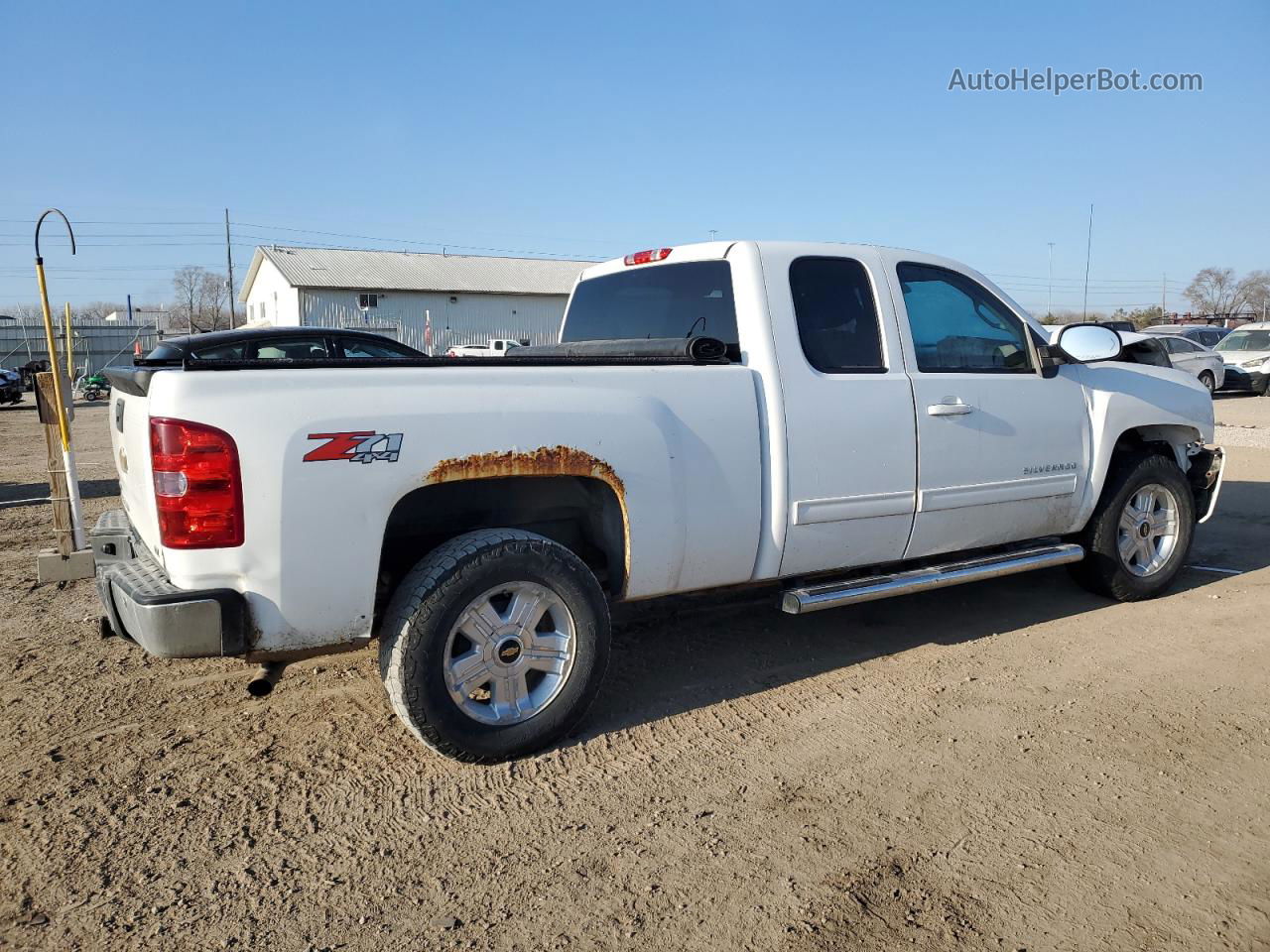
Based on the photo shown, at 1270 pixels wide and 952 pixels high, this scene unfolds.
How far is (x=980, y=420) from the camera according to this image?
4.76 metres

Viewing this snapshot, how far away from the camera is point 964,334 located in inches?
196

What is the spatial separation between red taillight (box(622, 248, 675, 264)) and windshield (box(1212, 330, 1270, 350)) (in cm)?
2479

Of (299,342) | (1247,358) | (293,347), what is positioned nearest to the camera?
(299,342)

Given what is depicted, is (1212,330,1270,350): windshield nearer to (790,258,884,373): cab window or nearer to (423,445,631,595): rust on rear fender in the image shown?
(790,258,884,373): cab window

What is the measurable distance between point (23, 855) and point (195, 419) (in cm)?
142

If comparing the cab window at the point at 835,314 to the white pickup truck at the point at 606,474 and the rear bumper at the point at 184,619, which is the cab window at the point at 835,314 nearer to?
the white pickup truck at the point at 606,474

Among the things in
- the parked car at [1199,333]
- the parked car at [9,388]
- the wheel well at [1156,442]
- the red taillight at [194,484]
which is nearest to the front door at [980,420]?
the wheel well at [1156,442]

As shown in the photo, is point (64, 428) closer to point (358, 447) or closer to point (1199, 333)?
point (358, 447)

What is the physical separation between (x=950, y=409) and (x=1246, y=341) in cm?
2533

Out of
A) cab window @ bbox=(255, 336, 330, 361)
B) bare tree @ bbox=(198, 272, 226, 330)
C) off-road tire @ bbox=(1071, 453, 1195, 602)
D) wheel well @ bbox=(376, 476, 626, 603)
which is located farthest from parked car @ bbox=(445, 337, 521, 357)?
bare tree @ bbox=(198, 272, 226, 330)

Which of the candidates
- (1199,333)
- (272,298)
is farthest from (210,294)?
(1199,333)

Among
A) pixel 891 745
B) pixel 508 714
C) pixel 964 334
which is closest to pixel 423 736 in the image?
pixel 508 714

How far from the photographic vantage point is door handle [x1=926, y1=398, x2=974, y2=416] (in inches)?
180

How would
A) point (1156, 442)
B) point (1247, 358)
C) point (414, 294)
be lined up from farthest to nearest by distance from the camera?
point (414, 294), point (1247, 358), point (1156, 442)
